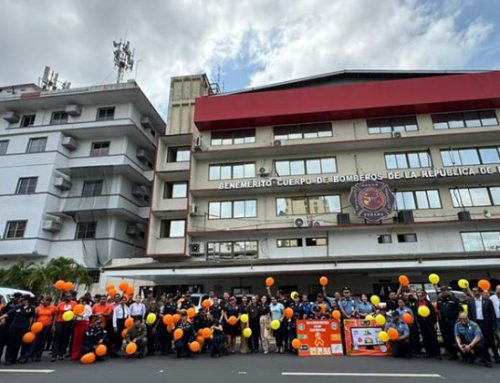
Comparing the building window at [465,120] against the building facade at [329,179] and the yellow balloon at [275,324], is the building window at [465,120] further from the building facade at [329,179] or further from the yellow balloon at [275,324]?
the yellow balloon at [275,324]

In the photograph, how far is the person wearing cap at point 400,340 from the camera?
8.45 metres

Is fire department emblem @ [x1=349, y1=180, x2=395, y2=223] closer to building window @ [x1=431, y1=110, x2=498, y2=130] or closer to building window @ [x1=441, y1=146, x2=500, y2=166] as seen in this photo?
building window @ [x1=441, y1=146, x2=500, y2=166]

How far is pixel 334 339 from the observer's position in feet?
30.8

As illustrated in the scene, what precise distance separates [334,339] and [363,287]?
10.2 m

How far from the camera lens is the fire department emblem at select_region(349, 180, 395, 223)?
18.6 meters

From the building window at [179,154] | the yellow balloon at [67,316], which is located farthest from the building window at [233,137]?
the yellow balloon at [67,316]

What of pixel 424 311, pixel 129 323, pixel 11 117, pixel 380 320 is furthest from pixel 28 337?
pixel 11 117

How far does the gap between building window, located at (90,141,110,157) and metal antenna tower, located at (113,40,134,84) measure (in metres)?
6.51

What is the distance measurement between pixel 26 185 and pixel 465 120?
30.4 meters

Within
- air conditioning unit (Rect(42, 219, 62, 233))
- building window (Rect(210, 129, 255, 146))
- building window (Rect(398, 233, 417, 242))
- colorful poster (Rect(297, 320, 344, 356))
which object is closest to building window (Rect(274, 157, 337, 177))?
building window (Rect(210, 129, 255, 146))

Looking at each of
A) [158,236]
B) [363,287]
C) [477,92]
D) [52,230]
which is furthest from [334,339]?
[52,230]

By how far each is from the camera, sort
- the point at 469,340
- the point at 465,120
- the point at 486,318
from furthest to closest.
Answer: the point at 465,120
the point at 486,318
the point at 469,340

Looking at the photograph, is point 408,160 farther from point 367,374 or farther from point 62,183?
point 62,183

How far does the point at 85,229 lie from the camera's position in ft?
74.8
